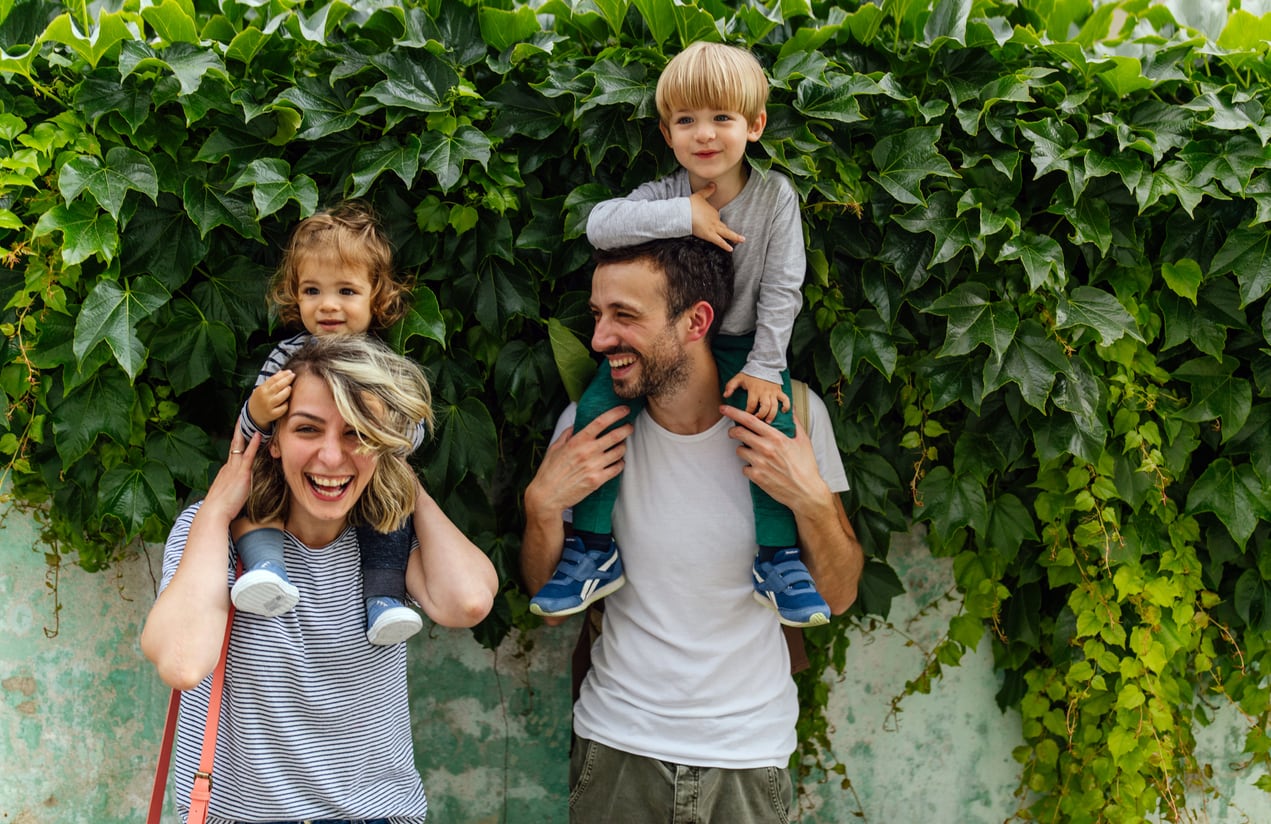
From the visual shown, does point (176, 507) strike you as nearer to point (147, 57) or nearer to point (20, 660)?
point (20, 660)

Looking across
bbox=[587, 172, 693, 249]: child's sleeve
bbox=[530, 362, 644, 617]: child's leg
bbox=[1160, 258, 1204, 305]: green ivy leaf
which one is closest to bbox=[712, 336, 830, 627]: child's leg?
bbox=[530, 362, 644, 617]: child's leg

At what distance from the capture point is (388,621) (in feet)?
7.48

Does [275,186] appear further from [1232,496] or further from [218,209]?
[1232,496]

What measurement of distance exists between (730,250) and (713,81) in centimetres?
40

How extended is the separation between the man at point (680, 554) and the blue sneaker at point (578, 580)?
3 centimetres

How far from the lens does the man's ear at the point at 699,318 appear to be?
8.63 ft

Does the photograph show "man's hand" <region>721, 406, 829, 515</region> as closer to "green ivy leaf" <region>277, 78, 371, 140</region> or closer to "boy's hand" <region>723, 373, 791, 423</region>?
"boy's hand" <region>723, 373, 791, 423</region>

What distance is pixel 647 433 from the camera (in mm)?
2740

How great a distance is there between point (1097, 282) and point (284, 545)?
2.12 meters

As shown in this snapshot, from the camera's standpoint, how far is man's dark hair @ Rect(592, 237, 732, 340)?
8.48 feet

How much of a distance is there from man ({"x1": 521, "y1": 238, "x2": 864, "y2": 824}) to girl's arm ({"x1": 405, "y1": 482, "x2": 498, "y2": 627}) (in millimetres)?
231

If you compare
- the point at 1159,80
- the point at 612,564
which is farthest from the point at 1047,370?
the point at 612,564

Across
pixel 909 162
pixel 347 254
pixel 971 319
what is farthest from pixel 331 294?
pixel 971 319

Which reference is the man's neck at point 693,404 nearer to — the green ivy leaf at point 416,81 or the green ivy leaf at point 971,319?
the green ivy leaf at point 971,319
